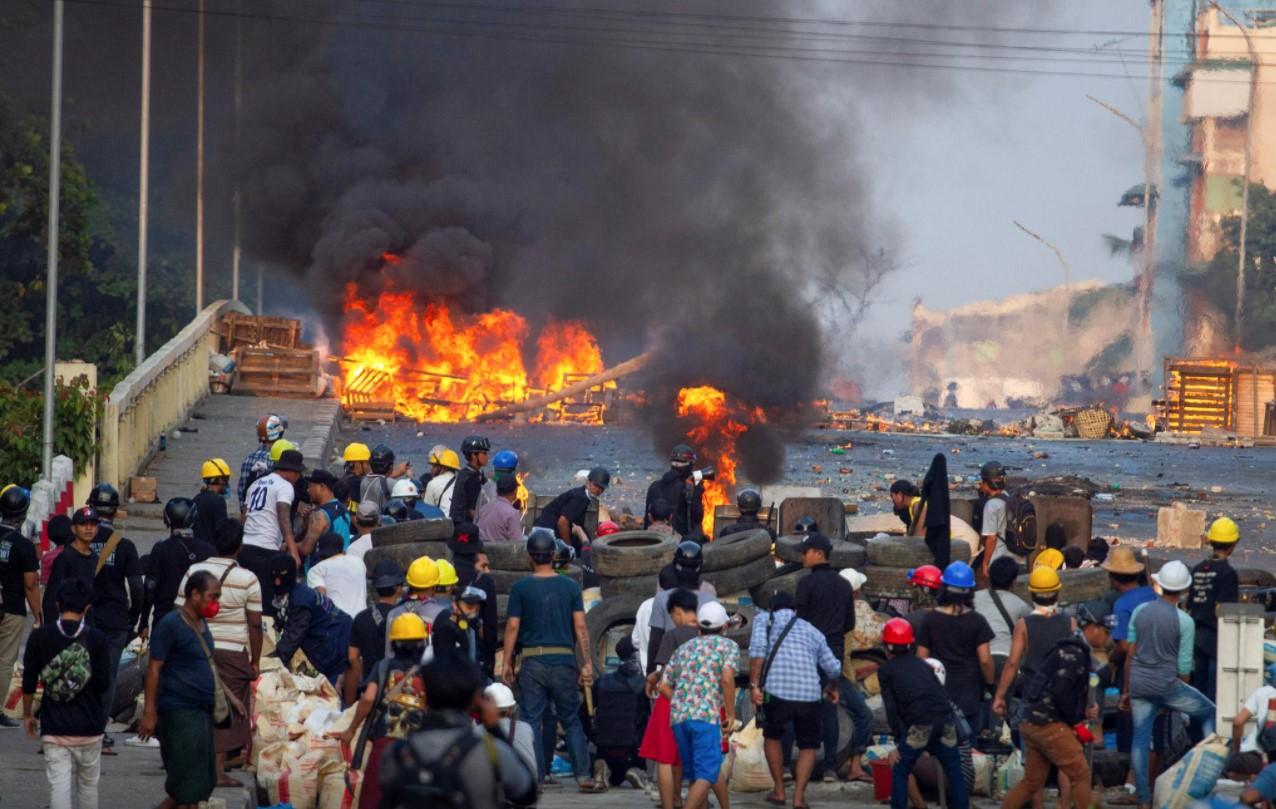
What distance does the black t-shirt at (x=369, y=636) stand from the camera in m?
9.50

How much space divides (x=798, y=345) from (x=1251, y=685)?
72.4 ft

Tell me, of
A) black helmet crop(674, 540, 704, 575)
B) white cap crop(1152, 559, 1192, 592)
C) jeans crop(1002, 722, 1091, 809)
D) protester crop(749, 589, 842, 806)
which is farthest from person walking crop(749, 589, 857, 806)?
white cap crop(1152, 559, 1192, 592)

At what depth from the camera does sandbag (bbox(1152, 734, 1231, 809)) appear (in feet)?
31.0

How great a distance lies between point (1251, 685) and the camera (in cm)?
1024

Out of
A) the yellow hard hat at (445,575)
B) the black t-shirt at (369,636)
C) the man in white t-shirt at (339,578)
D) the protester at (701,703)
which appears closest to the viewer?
the protester at (701,703)

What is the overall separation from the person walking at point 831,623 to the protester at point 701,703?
1.10 metres

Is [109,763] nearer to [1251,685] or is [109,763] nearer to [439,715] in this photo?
[439,715]

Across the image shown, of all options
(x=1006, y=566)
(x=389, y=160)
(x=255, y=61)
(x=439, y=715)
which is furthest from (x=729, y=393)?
(x=255, y=61)

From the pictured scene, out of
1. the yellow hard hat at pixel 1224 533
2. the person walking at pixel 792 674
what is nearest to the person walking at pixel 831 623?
the person walking at pixel 792 674

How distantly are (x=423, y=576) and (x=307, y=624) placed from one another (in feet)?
5.35

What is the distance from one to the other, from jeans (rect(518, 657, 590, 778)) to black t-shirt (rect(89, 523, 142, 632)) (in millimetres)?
2319

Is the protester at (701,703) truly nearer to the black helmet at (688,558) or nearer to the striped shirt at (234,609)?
the black helmet at (688,558)

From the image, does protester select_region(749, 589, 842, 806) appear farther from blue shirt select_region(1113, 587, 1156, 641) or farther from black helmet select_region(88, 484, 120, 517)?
black helmet select_region(88, 484, 120, 517)

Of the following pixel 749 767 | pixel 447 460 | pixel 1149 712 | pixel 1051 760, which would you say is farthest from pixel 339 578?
pixel 1149 712
